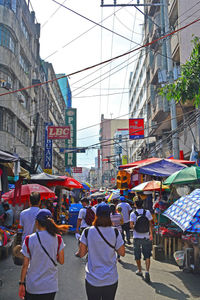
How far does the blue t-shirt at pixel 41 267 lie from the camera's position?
336 centimetres

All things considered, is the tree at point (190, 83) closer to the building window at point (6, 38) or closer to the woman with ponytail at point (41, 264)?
the woman with ponytail at point (41, 264)

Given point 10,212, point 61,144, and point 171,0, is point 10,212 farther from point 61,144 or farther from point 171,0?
point 61,144

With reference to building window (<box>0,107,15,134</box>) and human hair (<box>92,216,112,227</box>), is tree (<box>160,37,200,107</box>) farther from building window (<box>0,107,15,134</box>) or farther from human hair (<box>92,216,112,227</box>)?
building window (<box>0,107,15,134</box>)

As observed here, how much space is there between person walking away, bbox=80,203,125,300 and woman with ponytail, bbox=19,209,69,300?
38 centimetres

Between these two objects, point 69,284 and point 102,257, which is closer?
point 102,257

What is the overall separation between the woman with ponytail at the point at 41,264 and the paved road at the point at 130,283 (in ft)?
7.27

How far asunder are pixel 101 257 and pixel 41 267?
2.37 feet

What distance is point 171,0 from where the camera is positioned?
62.7 ft

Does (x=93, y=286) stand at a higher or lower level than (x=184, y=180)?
lower

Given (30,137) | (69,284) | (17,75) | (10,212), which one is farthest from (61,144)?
(69,284)

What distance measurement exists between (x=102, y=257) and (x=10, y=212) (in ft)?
23.4

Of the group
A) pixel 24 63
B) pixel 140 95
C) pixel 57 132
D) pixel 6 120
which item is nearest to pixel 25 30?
pixel 24 63

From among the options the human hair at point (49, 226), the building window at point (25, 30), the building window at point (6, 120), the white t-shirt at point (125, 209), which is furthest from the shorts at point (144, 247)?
the building window at point (25, 30)

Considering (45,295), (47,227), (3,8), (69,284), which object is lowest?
(69,284)
